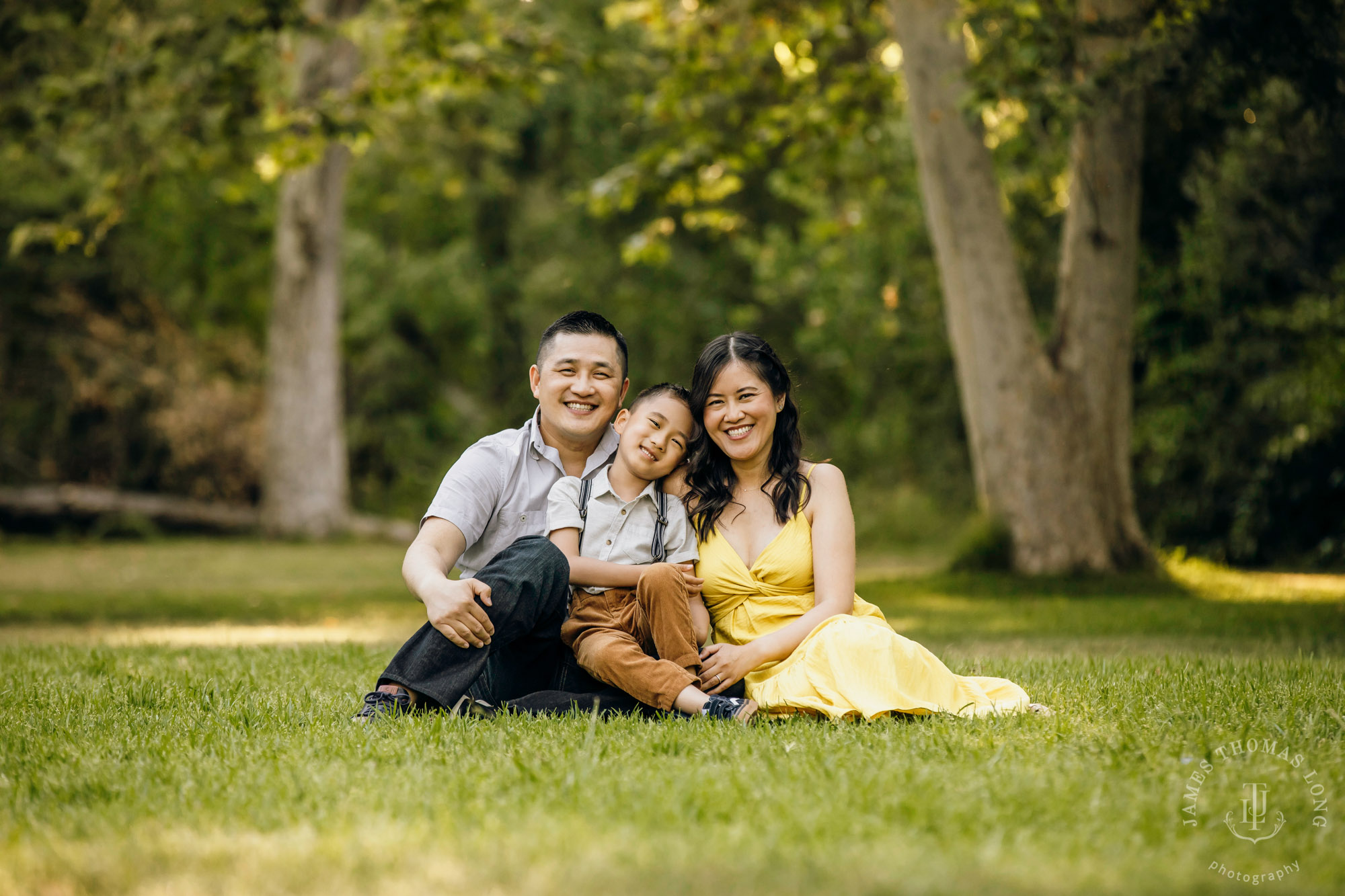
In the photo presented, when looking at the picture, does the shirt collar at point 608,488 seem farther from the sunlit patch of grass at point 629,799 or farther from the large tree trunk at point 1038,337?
the large tree trunk at point 1038,337

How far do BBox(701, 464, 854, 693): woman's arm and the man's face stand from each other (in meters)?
0.89

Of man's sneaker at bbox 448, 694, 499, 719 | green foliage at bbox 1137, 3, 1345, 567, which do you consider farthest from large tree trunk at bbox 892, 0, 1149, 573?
man's sneaker at bbox 448, 694, 499, 719

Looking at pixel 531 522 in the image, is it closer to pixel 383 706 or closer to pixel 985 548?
pixel 383 706

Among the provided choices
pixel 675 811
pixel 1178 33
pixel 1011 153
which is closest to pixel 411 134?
pixel 1011 153

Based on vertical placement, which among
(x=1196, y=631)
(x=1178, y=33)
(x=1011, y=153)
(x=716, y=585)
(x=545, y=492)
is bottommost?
(x=1196, y=631)

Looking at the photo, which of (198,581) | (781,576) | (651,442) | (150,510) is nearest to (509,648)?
(651,442)

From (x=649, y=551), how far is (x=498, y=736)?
100cm

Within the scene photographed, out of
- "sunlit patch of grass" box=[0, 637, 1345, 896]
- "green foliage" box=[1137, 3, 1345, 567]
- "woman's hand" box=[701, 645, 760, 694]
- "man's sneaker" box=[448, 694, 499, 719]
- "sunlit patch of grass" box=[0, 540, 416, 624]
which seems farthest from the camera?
"green foliage" box=[1137, 3, 1345, 567]

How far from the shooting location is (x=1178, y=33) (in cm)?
705

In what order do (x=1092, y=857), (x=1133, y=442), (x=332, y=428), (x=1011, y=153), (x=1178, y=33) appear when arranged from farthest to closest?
(x=332, y=428)
(x=1011, y=153)
(x=1133, y=442)
(x=1178, y=33)
(x=1092, y=857)

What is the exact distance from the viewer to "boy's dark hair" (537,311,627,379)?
4.68m

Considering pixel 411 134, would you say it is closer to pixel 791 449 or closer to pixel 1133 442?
pixel 1133 442

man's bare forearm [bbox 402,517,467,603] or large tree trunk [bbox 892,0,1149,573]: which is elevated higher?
large tree trunk [bbox 892,0,1149,573]

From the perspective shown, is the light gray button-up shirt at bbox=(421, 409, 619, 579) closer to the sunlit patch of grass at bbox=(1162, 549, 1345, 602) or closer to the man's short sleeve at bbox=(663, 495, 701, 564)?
the man's short sleeve at bbox=(663, 495, 701, 564)
